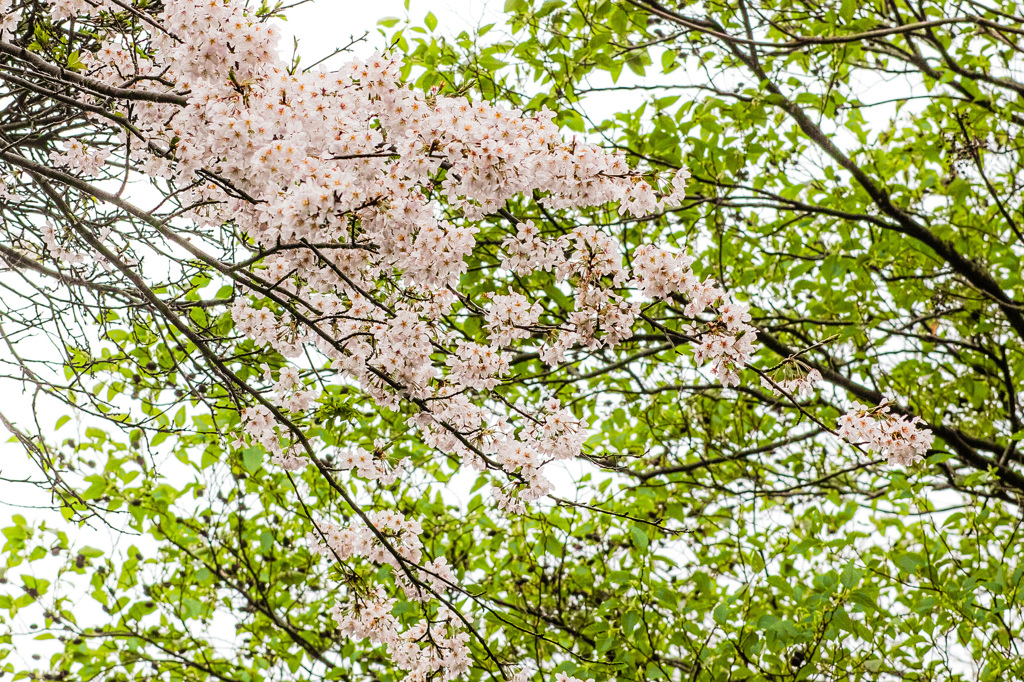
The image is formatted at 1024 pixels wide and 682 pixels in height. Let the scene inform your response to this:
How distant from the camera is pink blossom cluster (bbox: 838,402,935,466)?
286cm

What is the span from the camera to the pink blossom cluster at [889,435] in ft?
9.37

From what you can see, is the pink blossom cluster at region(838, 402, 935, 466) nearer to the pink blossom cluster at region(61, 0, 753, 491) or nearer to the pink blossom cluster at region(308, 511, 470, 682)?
the pink blossom cluster at region(61, 0, 753, 491)

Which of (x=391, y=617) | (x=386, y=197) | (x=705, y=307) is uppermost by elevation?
(x=386, y=197)

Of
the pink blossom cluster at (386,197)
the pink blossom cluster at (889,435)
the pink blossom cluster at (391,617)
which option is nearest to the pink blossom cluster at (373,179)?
the pink blossom cluster at (386,197)

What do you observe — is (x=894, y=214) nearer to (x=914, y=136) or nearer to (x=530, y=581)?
(x=914, y=136)

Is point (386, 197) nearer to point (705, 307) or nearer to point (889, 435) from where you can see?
point (705, 307)

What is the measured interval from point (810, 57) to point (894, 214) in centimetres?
114

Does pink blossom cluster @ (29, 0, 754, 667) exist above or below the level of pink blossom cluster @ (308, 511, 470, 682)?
above

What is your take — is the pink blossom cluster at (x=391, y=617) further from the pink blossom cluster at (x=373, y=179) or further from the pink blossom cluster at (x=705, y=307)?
the pink blossom cluster at (x=705, y=307)

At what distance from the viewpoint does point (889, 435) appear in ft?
9.46

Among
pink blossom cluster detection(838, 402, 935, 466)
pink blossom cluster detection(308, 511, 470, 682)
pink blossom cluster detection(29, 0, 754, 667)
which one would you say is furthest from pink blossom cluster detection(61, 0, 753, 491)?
pink blossom cluster detection(308, 511, 470, 682)

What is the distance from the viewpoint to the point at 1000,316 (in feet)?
18.7

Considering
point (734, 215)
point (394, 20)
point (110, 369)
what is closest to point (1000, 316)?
point (734, 215)

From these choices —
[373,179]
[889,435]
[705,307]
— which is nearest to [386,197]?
[373,179]
